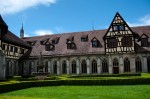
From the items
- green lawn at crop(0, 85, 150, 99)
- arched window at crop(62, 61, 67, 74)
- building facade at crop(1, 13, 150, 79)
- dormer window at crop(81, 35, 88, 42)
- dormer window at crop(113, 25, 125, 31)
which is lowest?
green lawn at crop(0, 85, 150, 99)

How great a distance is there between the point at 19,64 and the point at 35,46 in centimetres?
657

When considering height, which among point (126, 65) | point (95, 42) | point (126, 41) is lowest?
point (126, 65)

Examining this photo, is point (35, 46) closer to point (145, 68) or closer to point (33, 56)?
point (33, 56)

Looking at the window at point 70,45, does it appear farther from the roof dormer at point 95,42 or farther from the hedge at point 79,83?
the hedge at point 79,83

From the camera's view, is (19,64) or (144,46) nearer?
(144,46)

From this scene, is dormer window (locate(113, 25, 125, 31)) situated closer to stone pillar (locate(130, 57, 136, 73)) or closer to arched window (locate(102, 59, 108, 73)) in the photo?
stone pillar (locate(130, 57, 136, 73))

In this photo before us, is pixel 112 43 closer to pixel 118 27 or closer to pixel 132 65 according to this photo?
pixel 118 27

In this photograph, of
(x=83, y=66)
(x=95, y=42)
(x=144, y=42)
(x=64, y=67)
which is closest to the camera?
(x=144, y=42)

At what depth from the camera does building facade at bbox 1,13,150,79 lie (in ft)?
148

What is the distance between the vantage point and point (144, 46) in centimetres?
4516

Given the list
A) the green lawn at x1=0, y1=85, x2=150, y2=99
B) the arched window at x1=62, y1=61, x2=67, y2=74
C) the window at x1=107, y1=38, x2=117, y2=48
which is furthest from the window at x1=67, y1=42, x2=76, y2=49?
the green lawn at x1=0, y1=85, x2=150, y2=99

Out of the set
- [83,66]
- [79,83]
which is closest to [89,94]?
[79,83]

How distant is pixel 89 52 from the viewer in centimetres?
4831

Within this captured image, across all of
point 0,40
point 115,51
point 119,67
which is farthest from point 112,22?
point 0,40
